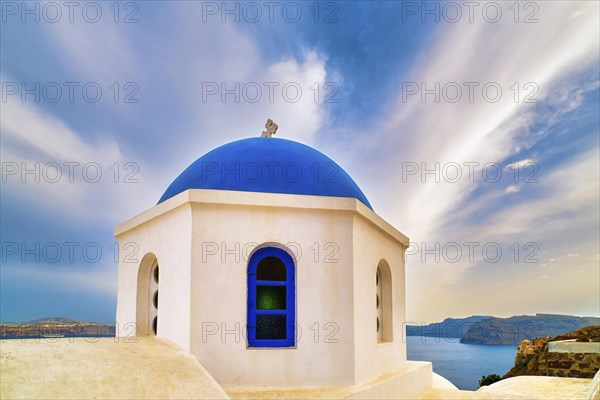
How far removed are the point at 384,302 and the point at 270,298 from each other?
275 centimetres

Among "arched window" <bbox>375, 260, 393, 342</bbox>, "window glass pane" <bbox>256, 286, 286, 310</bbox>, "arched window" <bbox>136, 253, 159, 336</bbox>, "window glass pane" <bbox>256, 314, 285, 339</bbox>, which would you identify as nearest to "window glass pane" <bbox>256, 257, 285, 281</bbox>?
"window glass pane" <bbox>256, 286, 286, 310</bbox>

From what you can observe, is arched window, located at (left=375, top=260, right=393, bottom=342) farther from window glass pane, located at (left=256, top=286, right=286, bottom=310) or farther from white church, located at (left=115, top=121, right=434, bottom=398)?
window glass pane, located at (left=256, top=286, right=286, bottom=310)

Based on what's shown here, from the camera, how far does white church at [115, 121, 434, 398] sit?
6.50 m

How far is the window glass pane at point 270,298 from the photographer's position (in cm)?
706

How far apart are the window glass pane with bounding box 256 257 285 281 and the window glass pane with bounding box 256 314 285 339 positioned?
57cm

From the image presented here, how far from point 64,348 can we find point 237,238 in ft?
8.26

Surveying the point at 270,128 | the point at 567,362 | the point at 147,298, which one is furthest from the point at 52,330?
the point at 567,362

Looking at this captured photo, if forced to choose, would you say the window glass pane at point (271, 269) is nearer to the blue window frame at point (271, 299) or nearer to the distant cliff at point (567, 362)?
the blue window frame at point (271, 299)

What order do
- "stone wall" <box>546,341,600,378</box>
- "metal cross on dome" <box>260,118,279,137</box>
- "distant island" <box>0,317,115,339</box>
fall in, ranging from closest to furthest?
"distant island" <box>0,317,115,339</box> < "metal cross on dome" <box>260,118,279,137</box> < "stone wall" <box>546,341,600,378</box>

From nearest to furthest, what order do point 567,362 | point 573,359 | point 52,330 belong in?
1. point 52,330
2. point 573,359
3. point 567,362

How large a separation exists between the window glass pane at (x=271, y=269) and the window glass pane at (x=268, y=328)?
572mm

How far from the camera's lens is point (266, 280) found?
6.96 meters

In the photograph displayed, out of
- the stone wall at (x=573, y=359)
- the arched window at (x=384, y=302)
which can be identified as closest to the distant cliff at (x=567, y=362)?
the stone wall at (x=573, y=359)

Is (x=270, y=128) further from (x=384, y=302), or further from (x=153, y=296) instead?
(x=384, y=302)
